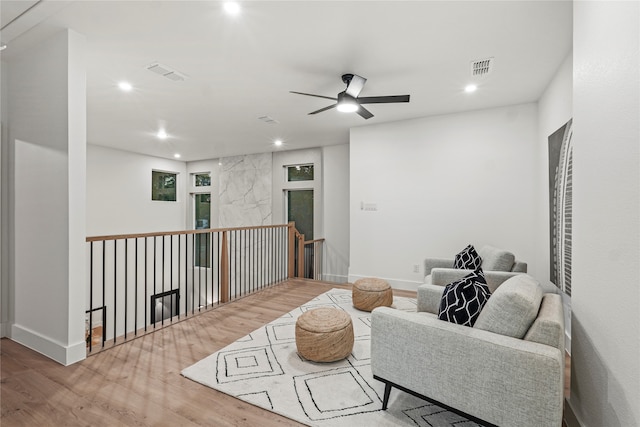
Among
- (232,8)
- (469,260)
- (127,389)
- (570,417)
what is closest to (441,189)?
(469,260)

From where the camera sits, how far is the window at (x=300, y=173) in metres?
6.96

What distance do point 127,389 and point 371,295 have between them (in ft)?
8.33

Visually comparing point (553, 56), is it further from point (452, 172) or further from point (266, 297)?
point (266, 297)

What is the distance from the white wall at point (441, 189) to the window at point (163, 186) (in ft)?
18.2

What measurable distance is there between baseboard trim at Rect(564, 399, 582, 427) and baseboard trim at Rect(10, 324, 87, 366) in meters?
3.57

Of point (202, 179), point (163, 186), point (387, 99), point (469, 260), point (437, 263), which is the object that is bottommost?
point (437, 263)

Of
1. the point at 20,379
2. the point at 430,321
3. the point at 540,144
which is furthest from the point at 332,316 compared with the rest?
the point at 540,144

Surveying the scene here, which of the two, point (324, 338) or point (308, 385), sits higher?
point (324, 338)

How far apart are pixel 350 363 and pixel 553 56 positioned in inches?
135

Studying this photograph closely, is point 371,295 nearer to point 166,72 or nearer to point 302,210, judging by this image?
point 166,72

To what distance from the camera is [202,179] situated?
8.41 meters

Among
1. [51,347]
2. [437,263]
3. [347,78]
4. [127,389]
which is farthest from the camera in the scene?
[437,263]

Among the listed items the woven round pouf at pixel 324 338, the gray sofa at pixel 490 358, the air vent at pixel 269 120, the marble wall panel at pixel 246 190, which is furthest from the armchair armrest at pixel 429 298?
the marble wall panel at pixel 246 190

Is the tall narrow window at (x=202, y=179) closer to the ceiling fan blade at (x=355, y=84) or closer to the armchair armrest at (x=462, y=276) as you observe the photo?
the ceiling fan blade at (x=355, y=84)
